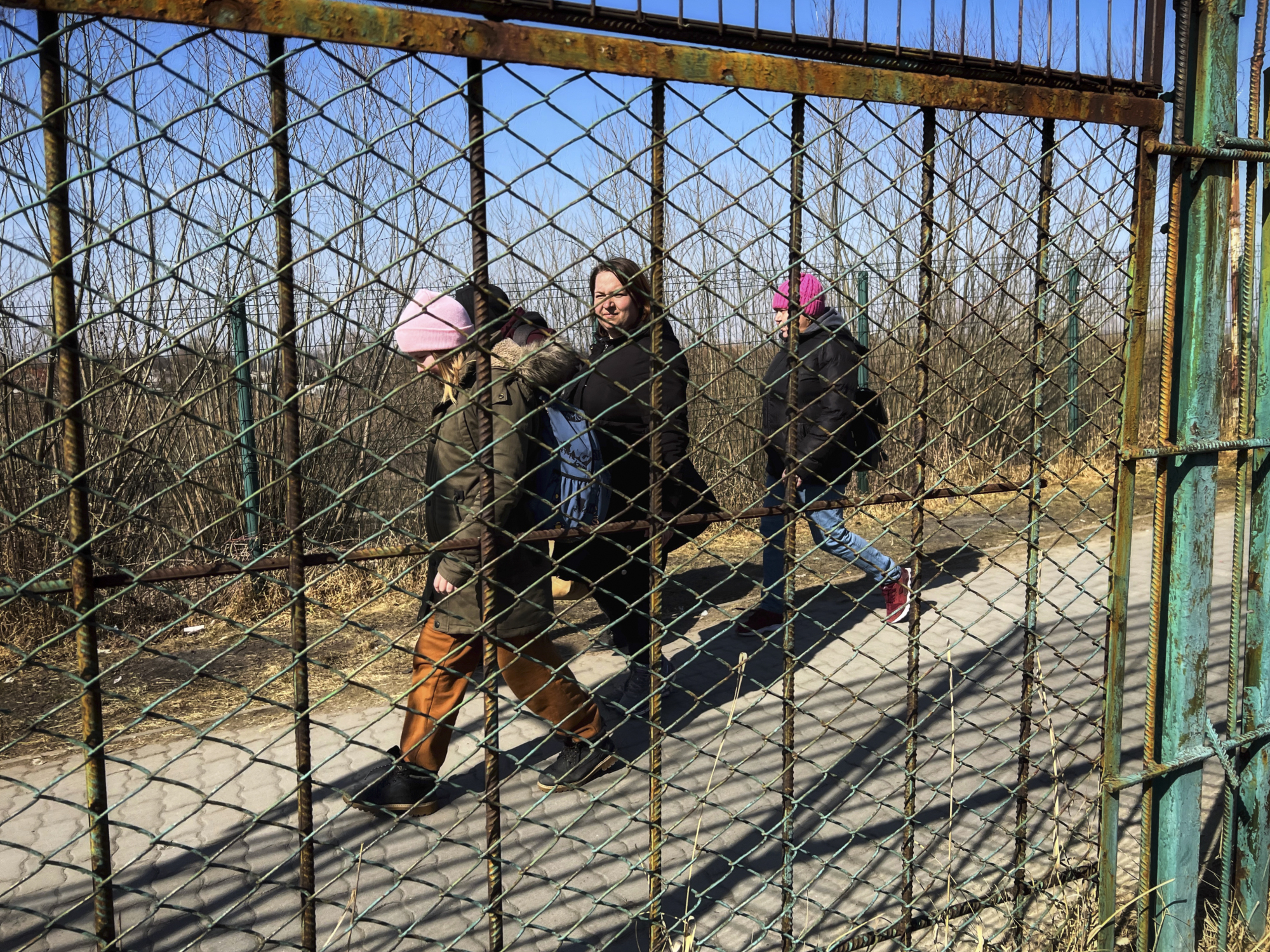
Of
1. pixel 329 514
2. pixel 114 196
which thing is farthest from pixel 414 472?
pixel 114 196

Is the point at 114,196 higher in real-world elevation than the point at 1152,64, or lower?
higher

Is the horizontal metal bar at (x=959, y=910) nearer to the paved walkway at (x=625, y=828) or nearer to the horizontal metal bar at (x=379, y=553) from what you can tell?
the paved walkway at (x=625, y=828)

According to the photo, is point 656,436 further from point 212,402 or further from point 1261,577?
point 212,402

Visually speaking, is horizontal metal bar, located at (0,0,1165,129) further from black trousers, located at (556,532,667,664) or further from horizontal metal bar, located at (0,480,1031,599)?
black trousers, located at (556,532,667,664)

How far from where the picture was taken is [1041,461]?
258 centimetres

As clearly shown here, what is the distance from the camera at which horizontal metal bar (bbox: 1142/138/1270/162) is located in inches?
87.8

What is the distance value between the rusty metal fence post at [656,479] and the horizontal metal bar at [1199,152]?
1.13 meters

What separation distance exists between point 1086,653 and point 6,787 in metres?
4.92

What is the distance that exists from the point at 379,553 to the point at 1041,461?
1.68m

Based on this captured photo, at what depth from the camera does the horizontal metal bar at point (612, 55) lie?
1.51m

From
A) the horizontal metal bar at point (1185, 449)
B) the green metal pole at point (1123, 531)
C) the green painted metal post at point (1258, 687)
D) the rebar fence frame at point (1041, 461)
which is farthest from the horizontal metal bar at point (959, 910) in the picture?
the horizontal metal bar at point (1185, 449)

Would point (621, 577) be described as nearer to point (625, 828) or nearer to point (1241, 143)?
point (625, 828)

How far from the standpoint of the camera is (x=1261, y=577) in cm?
252

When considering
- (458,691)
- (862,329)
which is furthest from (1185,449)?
(862,329)
